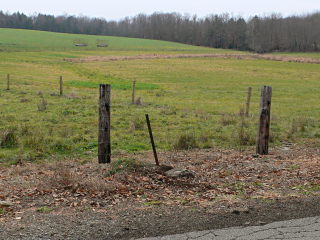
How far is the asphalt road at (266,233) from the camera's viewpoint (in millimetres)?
4965

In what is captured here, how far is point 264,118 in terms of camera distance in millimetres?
9852

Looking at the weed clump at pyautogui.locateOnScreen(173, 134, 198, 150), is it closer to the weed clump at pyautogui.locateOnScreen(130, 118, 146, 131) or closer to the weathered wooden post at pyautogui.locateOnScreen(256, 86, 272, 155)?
the weathered wooden post at pyautogui.locateOnScreen(256, 86, 272, 155)

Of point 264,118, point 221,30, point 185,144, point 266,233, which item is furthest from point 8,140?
point 221,30

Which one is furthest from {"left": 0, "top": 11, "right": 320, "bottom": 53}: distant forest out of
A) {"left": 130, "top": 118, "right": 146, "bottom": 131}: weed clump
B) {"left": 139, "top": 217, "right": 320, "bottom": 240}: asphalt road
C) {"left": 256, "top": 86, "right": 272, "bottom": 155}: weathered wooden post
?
{"left": 139, "top": 217, "right": 320, "bottom": 240}: asphalt road

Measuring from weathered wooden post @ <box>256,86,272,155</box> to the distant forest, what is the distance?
121m

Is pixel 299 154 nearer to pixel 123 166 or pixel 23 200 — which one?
pixel 123 166

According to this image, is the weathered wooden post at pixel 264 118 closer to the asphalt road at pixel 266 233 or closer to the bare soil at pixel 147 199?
the bare soil at pixel 147 199

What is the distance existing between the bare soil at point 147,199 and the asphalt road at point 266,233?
17cm

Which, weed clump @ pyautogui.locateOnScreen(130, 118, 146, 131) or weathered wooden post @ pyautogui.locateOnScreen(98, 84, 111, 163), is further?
weed clump @ pyautogui.locateOnScreen(130, 118, 146, 131)

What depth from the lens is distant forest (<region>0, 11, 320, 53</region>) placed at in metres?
129

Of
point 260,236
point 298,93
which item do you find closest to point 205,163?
point 260,236

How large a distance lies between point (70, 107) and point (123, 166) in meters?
12.3

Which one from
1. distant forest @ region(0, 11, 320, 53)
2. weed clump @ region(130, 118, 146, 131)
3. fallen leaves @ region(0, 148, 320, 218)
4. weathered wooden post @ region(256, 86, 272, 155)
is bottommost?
weed clump @ region(130, 118, 146, 131)

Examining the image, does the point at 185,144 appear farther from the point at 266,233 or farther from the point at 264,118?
the point at 266,233
